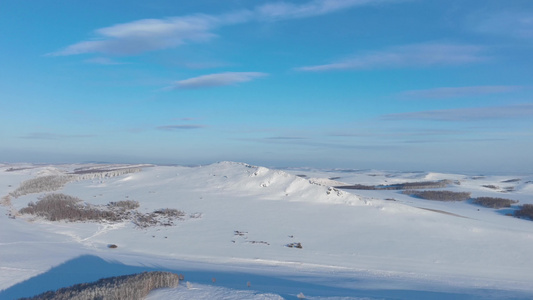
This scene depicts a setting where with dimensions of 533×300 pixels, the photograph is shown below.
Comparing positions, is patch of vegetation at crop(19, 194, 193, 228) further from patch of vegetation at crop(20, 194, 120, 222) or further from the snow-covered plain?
the snow-covered plain

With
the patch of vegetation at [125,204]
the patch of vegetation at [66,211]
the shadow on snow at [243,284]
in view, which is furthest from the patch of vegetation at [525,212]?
the patch of vegetation at [66,211]

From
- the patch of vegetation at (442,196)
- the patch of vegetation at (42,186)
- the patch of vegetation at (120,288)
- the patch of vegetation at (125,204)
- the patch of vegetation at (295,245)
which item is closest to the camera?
the patch of vegetation at (120,288)

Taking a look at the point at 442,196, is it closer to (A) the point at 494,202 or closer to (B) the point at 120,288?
(A) the point at 494,202

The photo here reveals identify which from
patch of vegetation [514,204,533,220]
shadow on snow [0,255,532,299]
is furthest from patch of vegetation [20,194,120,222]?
patch of vegetation [514,204,533,220]

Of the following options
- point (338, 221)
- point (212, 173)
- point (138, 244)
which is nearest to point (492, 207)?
point (338, 221)

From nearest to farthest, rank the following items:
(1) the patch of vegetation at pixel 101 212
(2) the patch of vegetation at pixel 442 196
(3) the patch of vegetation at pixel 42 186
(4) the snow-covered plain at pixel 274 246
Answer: (4) the snow-covered plain at pixel 274 246, (1) the patch of vegetation at pixel 101 212, (3) the patch of vegetation at pixel 42 186, (2) the patch of vegetation at pixel 442 196

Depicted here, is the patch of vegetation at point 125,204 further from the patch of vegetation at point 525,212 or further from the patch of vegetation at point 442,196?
the patch of vegetation at point 442,196

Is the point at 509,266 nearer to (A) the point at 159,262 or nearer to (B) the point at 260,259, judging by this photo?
(B) the point at 260,259

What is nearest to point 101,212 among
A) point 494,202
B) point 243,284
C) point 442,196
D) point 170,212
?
point 170,212
